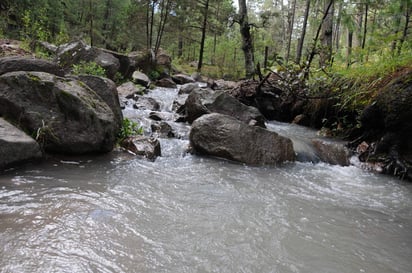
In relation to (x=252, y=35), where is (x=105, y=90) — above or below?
below

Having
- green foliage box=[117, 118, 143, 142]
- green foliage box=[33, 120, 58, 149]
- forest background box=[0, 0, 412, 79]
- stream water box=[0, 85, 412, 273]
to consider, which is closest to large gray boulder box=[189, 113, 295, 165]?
stream water box=[0, 85, 412, 273]

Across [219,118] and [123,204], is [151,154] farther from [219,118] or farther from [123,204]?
[123,204]

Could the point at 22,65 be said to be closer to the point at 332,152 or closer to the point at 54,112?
the point at 54,112

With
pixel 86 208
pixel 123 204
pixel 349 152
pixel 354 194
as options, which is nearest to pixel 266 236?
pixel 123 204

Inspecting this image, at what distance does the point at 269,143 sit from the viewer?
5605mm

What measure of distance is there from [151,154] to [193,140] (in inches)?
34.9

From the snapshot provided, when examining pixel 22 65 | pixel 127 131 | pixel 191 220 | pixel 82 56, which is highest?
pixel 82 56

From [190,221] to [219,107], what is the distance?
4848mm

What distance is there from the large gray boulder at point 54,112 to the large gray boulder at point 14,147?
0.37m

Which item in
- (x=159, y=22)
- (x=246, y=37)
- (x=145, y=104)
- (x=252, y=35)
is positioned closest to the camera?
(x=145, y=104)

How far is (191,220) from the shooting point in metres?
2.99

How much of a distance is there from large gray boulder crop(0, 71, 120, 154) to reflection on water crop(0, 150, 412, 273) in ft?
1.13

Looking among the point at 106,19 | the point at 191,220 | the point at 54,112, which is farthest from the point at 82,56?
the point at 106,19

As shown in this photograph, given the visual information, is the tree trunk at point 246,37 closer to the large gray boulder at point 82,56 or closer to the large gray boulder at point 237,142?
the large gray boulder at point 82,56
